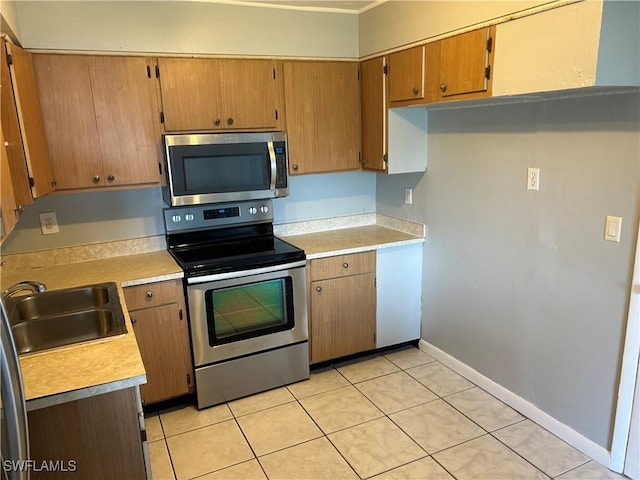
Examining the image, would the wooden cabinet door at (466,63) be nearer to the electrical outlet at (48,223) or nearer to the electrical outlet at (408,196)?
the electrical outlet at (408,196)

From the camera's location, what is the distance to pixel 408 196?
3.21 m

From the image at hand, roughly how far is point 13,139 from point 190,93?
98 cm

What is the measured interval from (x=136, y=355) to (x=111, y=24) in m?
1.82

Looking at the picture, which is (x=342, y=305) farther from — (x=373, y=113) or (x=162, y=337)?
(x=373, y=113)

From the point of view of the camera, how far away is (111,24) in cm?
240

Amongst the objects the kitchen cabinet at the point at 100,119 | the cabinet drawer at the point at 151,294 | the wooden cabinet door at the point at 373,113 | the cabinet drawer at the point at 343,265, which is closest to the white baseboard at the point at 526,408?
the cabinet drawer at the point at 343,265

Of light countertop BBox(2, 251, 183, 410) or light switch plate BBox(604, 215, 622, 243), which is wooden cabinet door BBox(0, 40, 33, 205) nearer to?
light countertop BBox(2, 251, 183, 410)

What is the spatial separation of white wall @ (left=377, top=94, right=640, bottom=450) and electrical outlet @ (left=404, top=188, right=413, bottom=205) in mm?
114

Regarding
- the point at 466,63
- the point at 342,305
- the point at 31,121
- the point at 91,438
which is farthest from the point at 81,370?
the point at 466,63

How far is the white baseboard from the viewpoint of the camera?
2.18 metres

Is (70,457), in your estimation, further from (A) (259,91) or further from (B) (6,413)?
(A) (259,91)

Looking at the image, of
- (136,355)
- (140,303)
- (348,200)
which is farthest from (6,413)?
(348,200)

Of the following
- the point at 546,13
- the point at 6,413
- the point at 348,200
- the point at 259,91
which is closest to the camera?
the point at 6,413

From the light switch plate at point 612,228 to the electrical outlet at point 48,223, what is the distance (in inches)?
114
